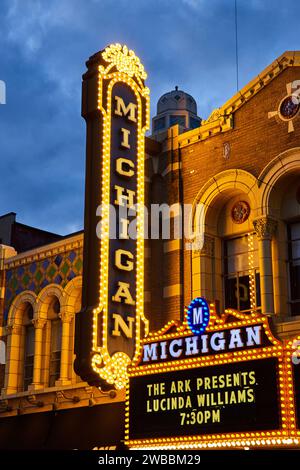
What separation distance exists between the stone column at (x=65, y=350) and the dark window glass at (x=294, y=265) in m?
6.84

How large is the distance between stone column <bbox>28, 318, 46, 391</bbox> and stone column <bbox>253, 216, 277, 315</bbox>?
7628mm

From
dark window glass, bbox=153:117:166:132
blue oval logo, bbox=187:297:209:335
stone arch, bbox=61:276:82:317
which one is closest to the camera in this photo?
blue oval logo, bbox=187:297:209:335

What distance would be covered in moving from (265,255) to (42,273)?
795 centimetres

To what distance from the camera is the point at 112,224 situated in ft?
59.6

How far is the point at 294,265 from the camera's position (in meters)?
17.4

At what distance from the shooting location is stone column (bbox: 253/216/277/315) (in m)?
17.0

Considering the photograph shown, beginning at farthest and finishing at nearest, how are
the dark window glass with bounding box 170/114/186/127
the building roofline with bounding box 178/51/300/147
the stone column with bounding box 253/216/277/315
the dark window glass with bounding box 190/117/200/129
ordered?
the dark window glass with bounding box 190/117/200/129
the dark window glass with bounding box 170/114/186/127
the building roofline with bounding box 178/51/300/147
the stone column with bounding box 253/216/277/315

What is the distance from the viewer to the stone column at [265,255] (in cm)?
1700

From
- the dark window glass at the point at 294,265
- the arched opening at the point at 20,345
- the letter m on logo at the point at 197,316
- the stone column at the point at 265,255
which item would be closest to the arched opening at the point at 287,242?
the dark window glass at the point at 294,265

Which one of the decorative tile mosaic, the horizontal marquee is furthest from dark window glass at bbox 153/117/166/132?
the horizontal marquee

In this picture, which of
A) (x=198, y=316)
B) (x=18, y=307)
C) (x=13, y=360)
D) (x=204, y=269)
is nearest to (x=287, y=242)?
(x=204, y=269)

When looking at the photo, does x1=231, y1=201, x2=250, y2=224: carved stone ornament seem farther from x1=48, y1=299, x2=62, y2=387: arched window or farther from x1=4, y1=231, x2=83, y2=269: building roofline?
x1=48, y1=299, x2=62, y2=387: arched window

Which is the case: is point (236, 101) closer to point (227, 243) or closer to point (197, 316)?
point (227, 243)
